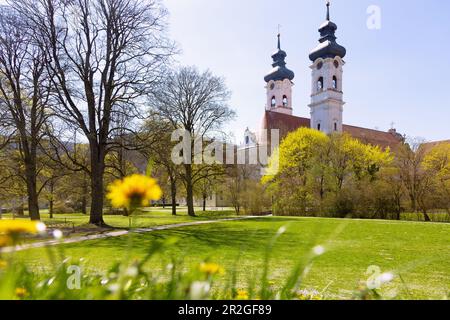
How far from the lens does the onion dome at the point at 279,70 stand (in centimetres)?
6562

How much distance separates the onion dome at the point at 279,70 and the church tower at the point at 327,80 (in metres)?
9.76

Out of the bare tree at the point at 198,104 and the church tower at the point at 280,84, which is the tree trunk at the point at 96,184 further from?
the church tower at the point at 280,84

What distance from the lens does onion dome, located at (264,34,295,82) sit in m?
65.6

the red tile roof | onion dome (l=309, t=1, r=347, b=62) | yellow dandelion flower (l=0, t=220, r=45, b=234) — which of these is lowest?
yellow dandelion flower (l=0, t=220, r=45, b=234)

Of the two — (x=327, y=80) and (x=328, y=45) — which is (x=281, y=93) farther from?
(x=328, y=45)

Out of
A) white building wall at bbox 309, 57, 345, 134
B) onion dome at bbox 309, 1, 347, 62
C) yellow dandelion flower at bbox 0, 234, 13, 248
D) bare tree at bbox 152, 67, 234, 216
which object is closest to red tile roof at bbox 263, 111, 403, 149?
white building wall at bbox 309, 57, 345, 134

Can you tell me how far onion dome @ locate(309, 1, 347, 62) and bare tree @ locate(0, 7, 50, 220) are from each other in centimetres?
4405

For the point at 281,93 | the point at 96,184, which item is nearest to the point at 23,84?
the point at 96,184

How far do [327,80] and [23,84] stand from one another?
45.1 meters

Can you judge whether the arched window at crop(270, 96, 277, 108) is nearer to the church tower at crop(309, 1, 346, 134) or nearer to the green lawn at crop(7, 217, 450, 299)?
the church tower at crop(309, 1, 346, 134)

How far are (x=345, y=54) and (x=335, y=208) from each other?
34510 mm
